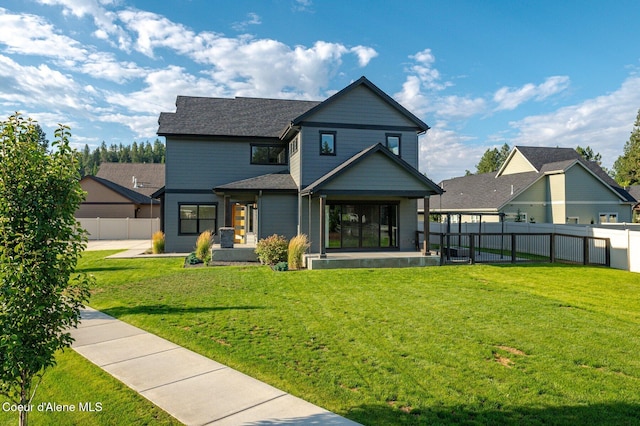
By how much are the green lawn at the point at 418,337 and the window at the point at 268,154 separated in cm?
910

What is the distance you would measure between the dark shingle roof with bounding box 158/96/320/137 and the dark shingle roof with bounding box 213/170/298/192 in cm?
266

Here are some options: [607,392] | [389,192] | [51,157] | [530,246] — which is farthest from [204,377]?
[530,246]

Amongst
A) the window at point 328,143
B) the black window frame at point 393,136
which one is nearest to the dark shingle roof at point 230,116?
the window at point 328,143

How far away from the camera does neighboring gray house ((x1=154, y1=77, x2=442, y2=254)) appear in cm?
1572

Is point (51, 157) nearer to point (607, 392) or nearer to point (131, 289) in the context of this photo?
point (607, 392)

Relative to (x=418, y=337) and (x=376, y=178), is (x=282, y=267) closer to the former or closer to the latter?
(x=376, y=178)

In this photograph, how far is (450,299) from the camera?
9570 millimetres

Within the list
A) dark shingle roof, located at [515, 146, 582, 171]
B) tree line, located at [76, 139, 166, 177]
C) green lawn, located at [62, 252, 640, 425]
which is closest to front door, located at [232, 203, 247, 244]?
green lawn, located at [62, 252, 640, 425]

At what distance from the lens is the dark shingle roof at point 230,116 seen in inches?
772

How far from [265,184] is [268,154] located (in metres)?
3.16

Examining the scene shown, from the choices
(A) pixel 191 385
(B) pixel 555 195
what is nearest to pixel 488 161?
(B) pixel 555 195

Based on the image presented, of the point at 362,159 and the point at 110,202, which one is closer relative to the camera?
the point at 362,159

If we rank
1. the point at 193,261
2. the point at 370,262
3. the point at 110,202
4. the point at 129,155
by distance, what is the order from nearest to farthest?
1. the point at 370,262
2. the point at 193,261
3. the point at 110,202
4. the point at 129,155

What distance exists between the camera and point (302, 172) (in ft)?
55.9
